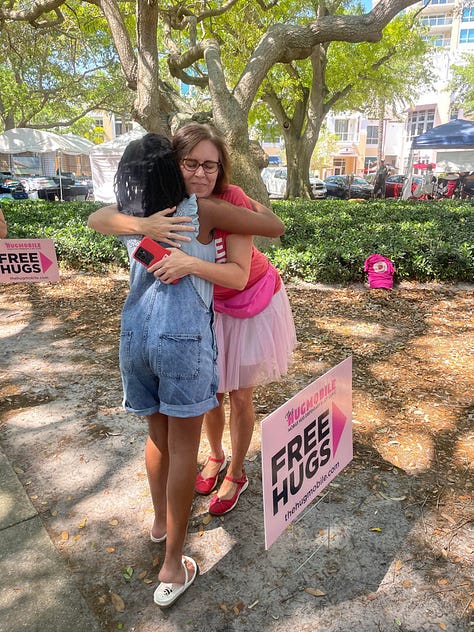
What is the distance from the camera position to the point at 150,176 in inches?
62.8

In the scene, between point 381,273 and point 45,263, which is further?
point 381,273

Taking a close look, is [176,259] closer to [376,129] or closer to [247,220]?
[247,220]

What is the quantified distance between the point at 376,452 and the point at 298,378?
3.64 ft

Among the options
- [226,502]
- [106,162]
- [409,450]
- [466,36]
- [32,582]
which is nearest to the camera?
[32,582]

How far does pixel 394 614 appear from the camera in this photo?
6.18ft

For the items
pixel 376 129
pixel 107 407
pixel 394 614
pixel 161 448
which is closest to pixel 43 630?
pixel 161 448

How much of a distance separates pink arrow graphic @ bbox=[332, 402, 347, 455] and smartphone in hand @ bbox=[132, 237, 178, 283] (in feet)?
3.43

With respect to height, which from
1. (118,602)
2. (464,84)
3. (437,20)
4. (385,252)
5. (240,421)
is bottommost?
(118,602)

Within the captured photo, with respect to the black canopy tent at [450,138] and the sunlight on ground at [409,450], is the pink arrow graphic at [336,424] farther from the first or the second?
the black canopy tent at [450,138]

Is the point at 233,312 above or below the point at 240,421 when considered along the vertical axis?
above

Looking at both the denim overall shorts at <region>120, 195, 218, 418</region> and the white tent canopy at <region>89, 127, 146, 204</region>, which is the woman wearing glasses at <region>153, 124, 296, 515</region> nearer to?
the denim overall shorts at <region>120, 195, 218, 418</region>

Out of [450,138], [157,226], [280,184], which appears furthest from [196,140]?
[280,184]

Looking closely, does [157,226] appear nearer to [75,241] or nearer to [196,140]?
[196,140]

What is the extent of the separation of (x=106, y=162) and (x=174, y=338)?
1853cm
